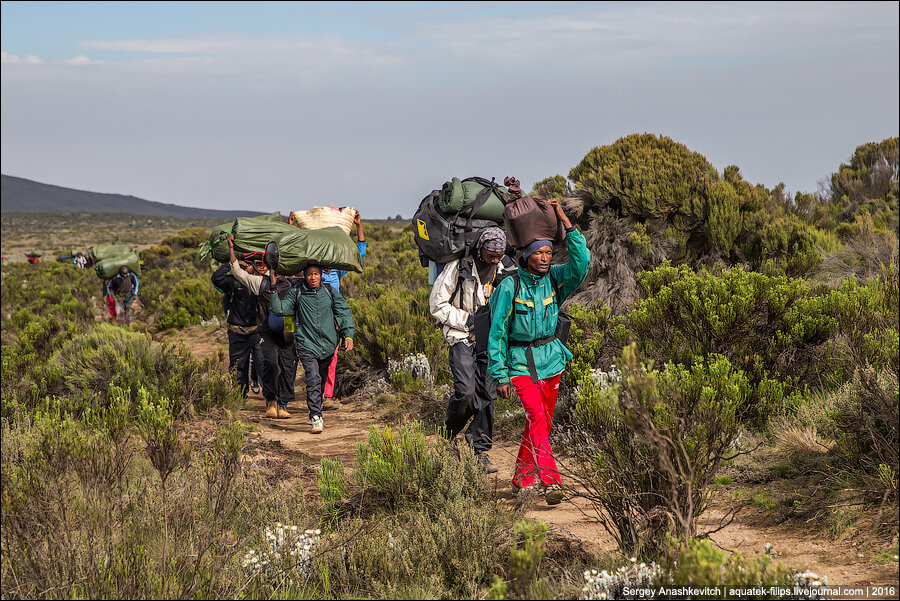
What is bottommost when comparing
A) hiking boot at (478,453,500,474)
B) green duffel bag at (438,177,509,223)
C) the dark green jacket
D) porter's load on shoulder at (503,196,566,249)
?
hiking boot at (478,453,500,474)

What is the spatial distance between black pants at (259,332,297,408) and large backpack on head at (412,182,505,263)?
3273 mm

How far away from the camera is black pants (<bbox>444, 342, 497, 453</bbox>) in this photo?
505 centimetres

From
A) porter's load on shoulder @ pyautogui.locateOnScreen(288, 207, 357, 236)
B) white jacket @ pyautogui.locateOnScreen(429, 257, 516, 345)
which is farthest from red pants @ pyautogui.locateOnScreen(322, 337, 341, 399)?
white jacket @ pyautogui.locateOnScreen(429, 257, 516, 345)

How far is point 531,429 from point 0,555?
114 inches

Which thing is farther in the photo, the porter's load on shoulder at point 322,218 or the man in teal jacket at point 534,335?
the porter's load on shoulder at point 322,218

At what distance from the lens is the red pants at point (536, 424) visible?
4.41 m

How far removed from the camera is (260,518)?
3928mm

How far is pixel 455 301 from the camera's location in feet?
16.9

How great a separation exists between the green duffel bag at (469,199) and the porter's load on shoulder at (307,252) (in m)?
2.23

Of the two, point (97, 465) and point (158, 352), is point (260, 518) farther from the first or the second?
point (158, 352)

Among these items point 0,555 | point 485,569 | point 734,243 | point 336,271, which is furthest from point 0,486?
point 734,243

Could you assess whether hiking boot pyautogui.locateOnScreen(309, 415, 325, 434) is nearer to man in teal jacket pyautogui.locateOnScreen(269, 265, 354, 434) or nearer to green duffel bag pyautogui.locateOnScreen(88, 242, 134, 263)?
man in teal jacket pyautogui.locateOnScreen(269, 265, 354, 434)

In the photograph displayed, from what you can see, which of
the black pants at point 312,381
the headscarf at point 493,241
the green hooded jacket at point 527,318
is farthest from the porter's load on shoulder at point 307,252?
the green hooded jacket at point 527,318

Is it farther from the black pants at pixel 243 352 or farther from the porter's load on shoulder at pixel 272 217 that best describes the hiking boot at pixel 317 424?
the porter's load on shoulder at pixel 272 217
